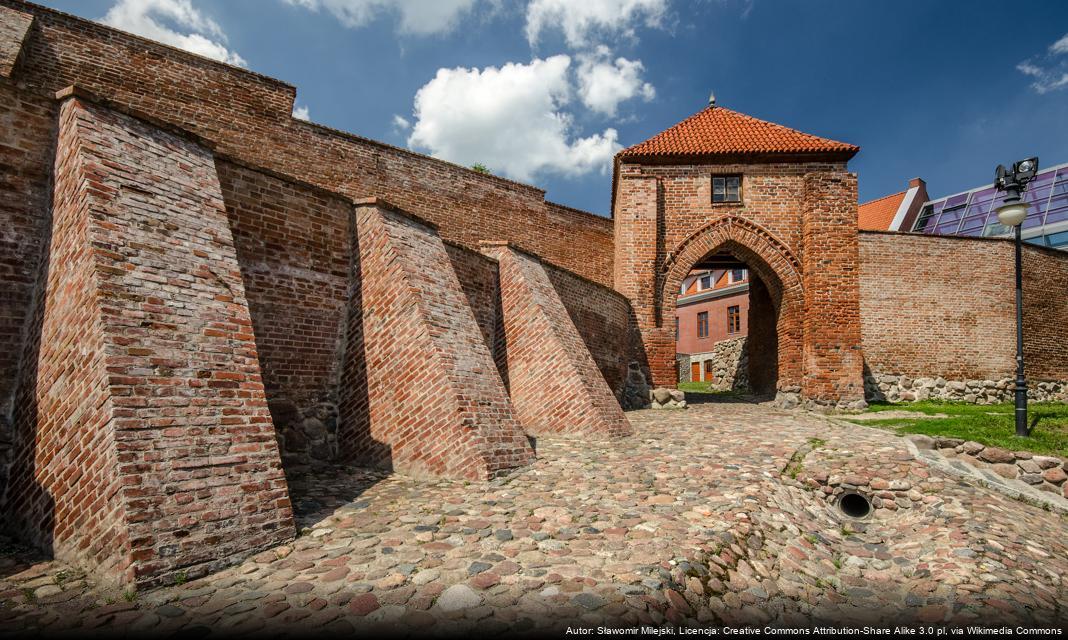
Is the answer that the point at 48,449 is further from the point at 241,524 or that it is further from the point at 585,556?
the point at 585,556

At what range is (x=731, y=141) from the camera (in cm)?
1469

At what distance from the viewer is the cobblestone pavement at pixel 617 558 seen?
9.27 ft

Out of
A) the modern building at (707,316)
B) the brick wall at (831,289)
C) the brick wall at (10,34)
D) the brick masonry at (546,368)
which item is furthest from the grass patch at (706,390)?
the brick wall at (10,34)

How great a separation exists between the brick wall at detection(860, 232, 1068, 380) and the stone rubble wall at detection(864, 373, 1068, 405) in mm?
193

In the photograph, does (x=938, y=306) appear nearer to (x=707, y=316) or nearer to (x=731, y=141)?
(x=731, y=141)

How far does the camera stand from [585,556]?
11.9ft

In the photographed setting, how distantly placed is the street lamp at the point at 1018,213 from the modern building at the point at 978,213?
60.0 feet

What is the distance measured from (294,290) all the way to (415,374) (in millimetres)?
1790

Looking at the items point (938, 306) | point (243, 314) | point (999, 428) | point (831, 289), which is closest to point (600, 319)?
point (831, 289)

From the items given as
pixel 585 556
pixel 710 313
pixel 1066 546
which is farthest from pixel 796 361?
pixel 710 313

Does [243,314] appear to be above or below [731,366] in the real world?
above

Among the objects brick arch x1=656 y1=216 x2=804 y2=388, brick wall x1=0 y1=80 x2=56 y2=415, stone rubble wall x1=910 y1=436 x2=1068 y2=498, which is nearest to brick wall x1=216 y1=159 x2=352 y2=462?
brick wall x1=0 y1=80 x2=56 y2=415

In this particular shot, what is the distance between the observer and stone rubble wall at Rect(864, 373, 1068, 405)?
15.5 meters

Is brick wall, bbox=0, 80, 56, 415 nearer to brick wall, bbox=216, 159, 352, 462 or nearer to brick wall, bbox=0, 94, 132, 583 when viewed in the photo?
brick wall, bbox=0, 94, 132, 583
